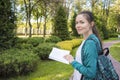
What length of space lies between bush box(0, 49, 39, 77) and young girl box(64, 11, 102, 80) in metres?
5.25

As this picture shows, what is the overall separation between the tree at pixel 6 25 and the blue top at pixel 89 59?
24.4ft

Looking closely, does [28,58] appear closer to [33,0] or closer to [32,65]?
[32,65]

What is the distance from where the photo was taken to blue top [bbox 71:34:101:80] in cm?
263

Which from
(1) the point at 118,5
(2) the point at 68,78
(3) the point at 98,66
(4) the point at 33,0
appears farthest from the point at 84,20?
(1) the point at 118,5

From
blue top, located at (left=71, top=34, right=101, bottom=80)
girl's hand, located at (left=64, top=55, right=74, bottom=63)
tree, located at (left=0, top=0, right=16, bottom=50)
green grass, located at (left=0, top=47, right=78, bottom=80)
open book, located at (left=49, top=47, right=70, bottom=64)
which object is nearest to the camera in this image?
blue top, located at (left=71, top=34, right=101, bottom=80)

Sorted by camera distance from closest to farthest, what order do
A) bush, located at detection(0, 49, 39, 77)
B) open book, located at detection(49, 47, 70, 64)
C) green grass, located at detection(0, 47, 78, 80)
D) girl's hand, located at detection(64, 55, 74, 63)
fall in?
1. girl's hand, located at detection(64, 55, 74, 63)
2. open book, located at detection(49, 47, 70, 64)
3. bush, located at detection(0, 49, 39, 77)
4. green grass, located at detection(0, 47, 78, 80)

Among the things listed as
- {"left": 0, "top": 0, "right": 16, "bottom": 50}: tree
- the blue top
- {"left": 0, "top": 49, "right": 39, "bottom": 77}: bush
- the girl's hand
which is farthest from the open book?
{"left": 0, "top": 0, "right": 16, "bottom": 50}: tree

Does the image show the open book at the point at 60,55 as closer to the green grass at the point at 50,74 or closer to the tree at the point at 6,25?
the green grass at the point at 50,74

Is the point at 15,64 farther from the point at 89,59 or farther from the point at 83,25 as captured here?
the point at 89,59

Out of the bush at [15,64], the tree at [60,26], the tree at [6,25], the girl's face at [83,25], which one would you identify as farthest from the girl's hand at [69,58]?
the tree at [60,26]

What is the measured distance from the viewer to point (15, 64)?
801 cm

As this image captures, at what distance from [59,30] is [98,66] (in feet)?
83.2

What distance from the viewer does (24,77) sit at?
8352mm

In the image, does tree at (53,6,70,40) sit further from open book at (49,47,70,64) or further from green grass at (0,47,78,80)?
open book at (49,47,70,64)
